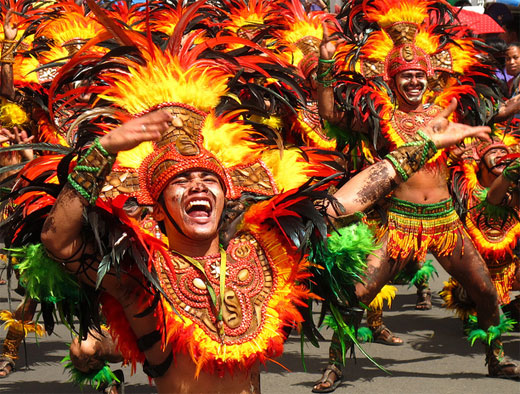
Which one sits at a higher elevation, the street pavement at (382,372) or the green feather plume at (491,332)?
the green feather plume at (491,332)

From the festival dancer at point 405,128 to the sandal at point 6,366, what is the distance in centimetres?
217

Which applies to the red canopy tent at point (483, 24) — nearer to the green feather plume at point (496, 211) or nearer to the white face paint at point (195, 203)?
the green feather plume at point (496, 211)

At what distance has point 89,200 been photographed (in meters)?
2.87

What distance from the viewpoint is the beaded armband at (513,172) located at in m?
5.81

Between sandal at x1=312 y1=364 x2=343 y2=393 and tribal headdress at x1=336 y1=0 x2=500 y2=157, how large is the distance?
1.56 m

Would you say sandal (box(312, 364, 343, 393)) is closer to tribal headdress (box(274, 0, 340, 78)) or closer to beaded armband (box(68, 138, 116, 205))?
tribal headdress (box(274, 0, 340, 78))

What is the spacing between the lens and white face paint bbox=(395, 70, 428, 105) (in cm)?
605

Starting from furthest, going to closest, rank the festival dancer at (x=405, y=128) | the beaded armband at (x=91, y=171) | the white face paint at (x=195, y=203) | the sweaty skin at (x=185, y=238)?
the festival dancer at (x=405, y=128) < the white face paint at (x=195, y=203) < the sweaty skin at (x=185, y=238) < the beaded armband at (x=91, y=171)

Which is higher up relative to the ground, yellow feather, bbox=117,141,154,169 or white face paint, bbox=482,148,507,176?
white face paint, bbox=482,148,507,176

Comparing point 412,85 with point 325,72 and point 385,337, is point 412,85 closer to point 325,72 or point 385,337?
point 325,72

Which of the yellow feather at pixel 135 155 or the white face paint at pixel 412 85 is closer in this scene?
the yellow feather at pixel 135 155

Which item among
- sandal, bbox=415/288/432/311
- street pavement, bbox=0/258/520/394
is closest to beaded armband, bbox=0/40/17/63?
street pavement, bbox=0/258/520/394

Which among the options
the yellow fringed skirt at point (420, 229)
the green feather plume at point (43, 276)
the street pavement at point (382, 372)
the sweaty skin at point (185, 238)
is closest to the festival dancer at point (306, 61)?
the street pavement at point (382, 372)

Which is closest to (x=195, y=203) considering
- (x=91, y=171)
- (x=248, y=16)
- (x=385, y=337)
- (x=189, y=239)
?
(x=189, y=239)
